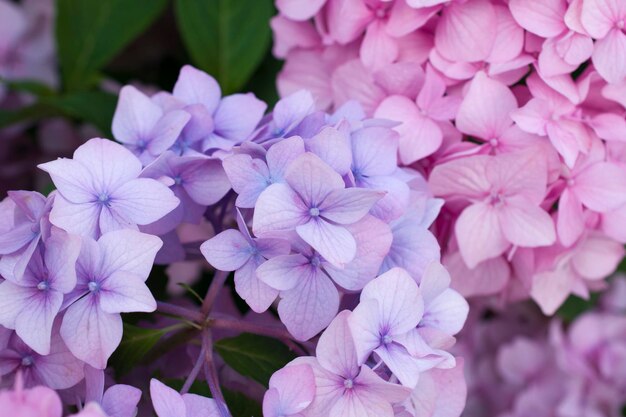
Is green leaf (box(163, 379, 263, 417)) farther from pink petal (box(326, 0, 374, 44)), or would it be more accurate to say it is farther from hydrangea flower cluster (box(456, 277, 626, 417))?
hydrangea flower cluster (box(456, 277, 626, 417))

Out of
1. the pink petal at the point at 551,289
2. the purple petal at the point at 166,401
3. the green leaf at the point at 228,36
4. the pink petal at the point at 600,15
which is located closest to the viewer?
the purple petal at the point at 166,401

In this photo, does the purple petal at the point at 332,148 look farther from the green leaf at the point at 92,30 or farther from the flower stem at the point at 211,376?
the green leaf at the point at 92,30

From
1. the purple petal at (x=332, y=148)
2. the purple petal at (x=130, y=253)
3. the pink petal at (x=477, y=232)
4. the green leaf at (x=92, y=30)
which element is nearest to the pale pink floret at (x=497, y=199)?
the pink petal at (x=477, y=232)

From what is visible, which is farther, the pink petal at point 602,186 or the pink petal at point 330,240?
the pink petal at point 602,186

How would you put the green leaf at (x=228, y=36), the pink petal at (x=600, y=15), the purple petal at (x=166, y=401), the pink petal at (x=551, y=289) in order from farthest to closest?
the green leaf at (x=228, y=36), the pink petal at (x=551, y=289), the pink petal at (x=600, y=15), the purple petal at (x=166, y=401)

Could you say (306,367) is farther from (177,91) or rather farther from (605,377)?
(605,377)

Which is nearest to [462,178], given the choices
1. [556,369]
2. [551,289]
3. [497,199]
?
[497,199]

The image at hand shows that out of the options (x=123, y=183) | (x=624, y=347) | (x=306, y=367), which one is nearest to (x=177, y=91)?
(x=123, y=183)

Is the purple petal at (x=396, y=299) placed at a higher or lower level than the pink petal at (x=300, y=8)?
lower
